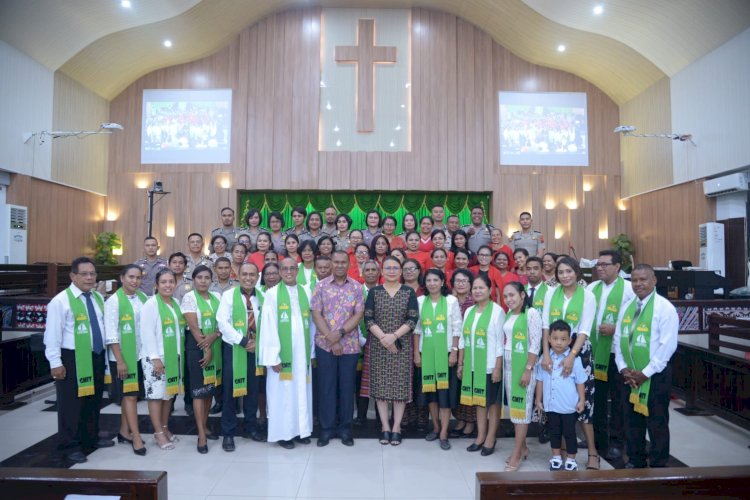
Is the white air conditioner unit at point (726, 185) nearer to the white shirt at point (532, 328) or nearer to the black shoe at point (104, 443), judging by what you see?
the white shirt at point (532, 328)

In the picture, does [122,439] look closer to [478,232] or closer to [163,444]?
[163,444]

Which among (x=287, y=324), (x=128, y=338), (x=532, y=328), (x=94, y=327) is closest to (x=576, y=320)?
(x=532, y=328)

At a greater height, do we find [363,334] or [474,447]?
[363,334]

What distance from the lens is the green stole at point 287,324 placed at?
374cm

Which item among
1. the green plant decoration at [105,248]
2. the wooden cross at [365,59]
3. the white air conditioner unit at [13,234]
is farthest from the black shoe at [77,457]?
the wooden cross at [365,59]

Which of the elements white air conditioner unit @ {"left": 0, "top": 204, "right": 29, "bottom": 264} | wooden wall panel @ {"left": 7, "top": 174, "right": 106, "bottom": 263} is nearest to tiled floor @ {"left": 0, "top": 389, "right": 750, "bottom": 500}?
white air conditioner unit @ {"left": 0, "top": 204, "right": 29, "bottom": 264}

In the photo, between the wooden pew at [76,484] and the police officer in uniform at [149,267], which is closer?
the wooden pew at [76,484]

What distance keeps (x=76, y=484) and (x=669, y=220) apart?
11625 mm

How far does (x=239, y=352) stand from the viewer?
3.75 m

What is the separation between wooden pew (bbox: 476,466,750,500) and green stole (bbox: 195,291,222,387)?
294cm

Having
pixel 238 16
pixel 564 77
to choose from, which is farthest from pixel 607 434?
pixel 238 16

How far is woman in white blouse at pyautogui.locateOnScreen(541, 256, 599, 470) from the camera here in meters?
3.22

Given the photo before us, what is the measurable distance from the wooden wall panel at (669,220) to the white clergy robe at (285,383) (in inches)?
351

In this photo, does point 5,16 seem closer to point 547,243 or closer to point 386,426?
point 386,426
